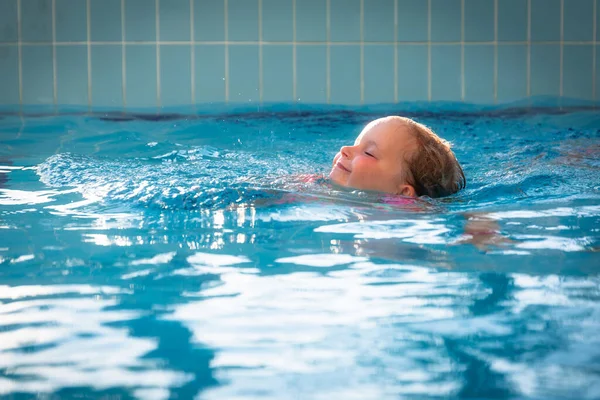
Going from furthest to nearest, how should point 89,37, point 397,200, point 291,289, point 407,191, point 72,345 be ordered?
point 89,37, point 407,191, point 397,200, point 291,289, point 72,345

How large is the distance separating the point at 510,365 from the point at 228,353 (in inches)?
16.1

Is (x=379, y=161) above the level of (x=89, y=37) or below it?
below

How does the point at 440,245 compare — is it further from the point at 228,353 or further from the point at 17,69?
the point at 17,69

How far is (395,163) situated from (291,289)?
4.40 feet

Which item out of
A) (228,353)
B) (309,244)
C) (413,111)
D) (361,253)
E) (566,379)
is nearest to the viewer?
(566,379)

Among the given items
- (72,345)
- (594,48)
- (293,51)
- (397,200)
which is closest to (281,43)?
(293,51)

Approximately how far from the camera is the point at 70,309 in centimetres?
135

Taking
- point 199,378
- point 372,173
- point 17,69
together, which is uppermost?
Result: point 17,69

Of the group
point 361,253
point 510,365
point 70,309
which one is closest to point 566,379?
point 510,365

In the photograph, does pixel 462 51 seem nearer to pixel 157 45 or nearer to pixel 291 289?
pixel 157 45

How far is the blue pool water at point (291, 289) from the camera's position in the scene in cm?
107

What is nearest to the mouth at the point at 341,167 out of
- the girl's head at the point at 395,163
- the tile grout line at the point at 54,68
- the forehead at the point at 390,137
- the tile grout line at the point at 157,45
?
the girl's head at the point at 395,163

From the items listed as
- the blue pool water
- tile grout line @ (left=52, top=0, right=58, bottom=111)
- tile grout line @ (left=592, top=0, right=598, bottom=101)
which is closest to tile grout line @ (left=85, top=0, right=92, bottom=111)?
tile grout line @ (left=52, top=0, right=58, bottom=111)

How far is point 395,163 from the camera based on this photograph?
8.89 feet
